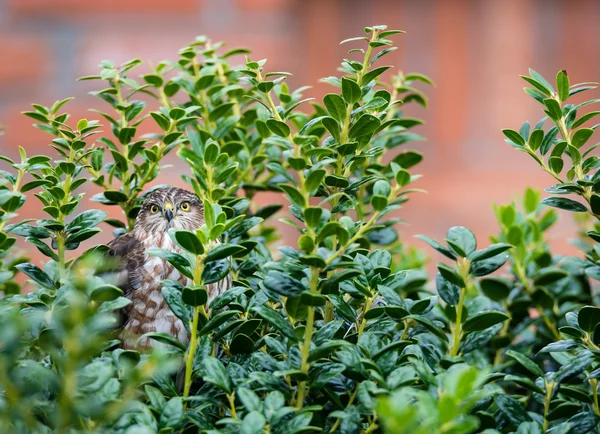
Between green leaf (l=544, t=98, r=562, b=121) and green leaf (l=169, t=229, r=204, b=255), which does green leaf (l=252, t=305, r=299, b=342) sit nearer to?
green leaf (l=169, t=229, r=204, b=255)

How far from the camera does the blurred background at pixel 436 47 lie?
2340 millimetres

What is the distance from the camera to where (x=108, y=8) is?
2354 millimetres

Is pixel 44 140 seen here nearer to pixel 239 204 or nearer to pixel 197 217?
pixel 197 217

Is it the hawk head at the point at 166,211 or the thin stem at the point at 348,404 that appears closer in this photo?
the thin stem at the point at 348,404

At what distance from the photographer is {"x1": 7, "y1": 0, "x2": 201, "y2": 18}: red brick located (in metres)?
2.33

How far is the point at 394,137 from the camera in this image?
1091mm

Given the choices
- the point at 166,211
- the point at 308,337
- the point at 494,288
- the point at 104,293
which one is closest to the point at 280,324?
the point at 308,337

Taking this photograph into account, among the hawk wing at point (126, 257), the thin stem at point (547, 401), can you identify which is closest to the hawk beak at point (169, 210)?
the hawk wing at point (126, 257)

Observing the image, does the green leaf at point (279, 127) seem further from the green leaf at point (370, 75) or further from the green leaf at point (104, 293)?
the green leaf at point (104, 293)

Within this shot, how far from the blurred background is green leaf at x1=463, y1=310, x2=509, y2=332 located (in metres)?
1.68

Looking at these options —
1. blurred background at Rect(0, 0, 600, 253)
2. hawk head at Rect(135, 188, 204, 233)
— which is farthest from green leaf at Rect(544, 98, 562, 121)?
blurred background at Rect(0, 0, 600, 253)

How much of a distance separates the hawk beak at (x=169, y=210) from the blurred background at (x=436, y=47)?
114 centimetres

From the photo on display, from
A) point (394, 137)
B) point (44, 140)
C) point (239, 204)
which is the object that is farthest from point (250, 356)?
point (44, 140)

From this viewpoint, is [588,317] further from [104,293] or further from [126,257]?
[126,257]
